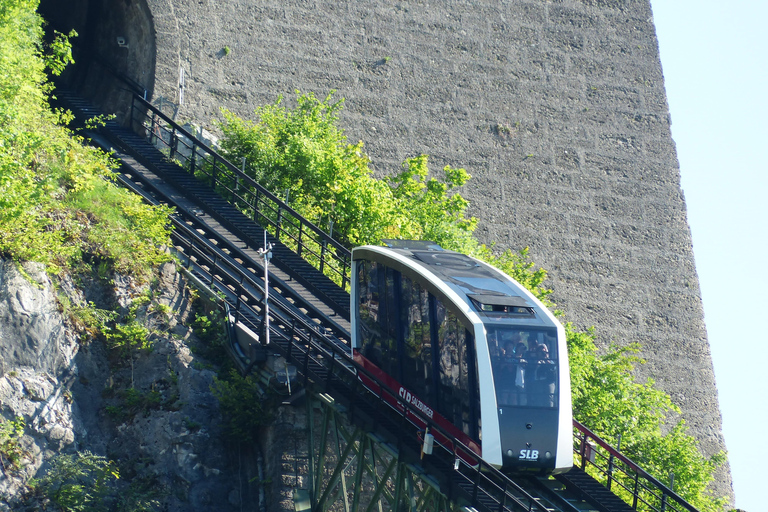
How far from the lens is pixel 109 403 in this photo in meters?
18.6

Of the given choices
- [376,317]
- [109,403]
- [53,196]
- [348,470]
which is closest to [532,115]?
[376,317]

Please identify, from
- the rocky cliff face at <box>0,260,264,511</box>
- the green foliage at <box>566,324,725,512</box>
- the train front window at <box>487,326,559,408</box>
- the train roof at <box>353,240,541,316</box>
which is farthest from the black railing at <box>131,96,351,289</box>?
the train front window at <box>487,326,559,408</box>

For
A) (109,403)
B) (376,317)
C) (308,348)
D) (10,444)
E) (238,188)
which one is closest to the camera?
(10,444)

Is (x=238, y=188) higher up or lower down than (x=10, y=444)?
higher up

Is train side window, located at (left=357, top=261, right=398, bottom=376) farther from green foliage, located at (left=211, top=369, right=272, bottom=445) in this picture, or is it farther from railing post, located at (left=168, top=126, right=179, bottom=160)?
railing post, located at (left=168, top=126, right=179, bottom=160)

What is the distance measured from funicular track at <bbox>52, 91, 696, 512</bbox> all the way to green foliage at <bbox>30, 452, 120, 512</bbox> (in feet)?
10.3

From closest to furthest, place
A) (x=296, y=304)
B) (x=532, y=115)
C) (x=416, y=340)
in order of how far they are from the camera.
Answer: (x=416, y=340) < (x=296, y=304) < (x=532, y=115)

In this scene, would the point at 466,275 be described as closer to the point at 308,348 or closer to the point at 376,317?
the point at 376,317

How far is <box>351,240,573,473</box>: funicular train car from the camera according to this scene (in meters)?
14.8

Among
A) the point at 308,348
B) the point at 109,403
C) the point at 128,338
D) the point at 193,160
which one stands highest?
the point at 193,160

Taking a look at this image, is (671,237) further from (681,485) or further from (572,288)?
(681,485)

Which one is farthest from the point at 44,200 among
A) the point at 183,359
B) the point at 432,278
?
the point at 432,278

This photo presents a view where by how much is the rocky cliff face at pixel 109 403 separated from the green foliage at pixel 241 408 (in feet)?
0.83

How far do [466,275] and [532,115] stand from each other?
711 inches
